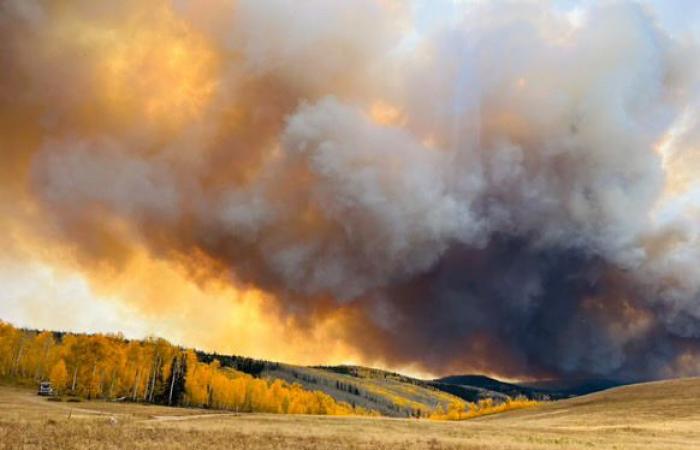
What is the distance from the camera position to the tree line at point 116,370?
4970 inches

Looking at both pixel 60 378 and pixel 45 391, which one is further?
pixel 60 378

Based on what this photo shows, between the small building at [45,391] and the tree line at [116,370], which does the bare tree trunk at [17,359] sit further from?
the small building at [45,391]

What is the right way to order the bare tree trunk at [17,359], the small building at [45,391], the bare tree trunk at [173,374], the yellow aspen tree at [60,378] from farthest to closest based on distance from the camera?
the bare tree trunk at [17,359] < the bare tree trunk at [173,374] < the yellow aspen tree at [60,378] < the small building at [45,391]

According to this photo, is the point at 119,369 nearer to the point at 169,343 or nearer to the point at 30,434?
the point at 169,343

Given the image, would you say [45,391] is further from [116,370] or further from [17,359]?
[17,359]

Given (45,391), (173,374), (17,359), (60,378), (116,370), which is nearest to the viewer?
(45,391)

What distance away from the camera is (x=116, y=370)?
14838cm

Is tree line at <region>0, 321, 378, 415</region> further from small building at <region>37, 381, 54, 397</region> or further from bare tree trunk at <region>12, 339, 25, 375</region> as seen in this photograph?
small building at <region>37, 381, 54, 397</region>

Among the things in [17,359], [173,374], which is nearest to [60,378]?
[173,374]

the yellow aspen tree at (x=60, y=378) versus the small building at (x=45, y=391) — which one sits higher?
the yellow aspen tree at (x=60, y=378)

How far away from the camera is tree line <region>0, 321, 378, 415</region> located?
12625 centimetres

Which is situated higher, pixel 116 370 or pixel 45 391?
pixel 116 370

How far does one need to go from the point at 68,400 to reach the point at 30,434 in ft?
256

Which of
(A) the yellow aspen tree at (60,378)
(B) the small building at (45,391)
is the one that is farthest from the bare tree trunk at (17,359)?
(B) the small building at (45,391)
